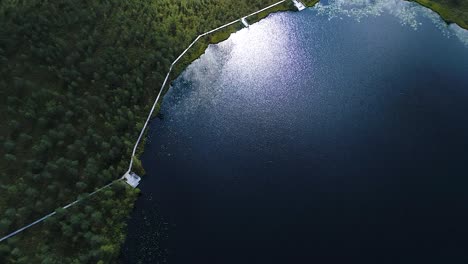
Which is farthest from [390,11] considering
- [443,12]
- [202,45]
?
[202,45]

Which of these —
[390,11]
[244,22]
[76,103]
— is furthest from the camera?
[390,11]

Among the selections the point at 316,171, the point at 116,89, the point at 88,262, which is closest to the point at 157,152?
the point at 116,89

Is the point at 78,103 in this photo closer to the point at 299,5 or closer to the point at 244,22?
the point at 244,22

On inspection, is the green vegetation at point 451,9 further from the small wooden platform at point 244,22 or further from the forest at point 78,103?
the forest at point 78,103

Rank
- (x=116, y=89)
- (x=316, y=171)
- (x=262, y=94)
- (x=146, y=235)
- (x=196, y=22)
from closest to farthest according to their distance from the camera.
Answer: (x=146, y=235)
(x=316, y=171)
(x=116, y=89)
(x=262, y=94)
(x=196, y=22)

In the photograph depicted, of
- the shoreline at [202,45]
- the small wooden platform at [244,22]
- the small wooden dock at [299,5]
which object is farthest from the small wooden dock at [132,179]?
the small wooden dock at [299,5]

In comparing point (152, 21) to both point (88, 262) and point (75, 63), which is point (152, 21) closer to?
point (75, 63)
